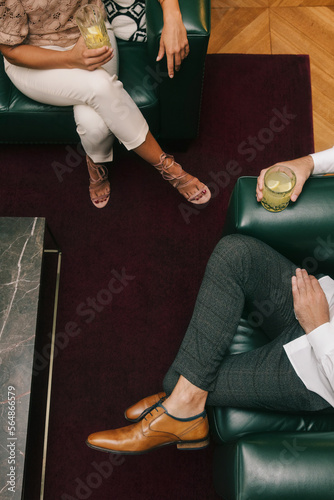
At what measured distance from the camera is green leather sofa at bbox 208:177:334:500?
35.1 inches

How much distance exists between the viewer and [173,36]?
1.28 meters

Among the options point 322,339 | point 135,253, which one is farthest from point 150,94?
point 322,339

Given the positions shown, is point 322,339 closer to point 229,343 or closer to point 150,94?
point 229,343

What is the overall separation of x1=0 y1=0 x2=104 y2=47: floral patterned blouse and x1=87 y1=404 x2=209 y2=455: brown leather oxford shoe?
1257 mm

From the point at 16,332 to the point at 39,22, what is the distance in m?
1.02

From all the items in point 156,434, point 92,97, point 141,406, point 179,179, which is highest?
point 92,97

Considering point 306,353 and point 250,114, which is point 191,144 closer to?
point 250,114

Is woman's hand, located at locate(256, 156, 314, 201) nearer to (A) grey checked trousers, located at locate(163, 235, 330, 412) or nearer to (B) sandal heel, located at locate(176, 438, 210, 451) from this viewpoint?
(A) grey checked trousers, located at locate(163, 235, 330, 412)

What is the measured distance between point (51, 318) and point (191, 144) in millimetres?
969

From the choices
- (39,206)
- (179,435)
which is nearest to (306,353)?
(179,435)

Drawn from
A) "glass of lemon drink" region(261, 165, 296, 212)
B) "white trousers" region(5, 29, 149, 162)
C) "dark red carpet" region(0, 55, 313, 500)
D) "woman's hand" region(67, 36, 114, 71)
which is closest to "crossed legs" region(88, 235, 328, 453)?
"glass of lemon drink" region(261, 165, 296, 212)

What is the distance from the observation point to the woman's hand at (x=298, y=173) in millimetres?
1145

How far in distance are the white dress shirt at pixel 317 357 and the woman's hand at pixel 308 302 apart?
0.02 meters

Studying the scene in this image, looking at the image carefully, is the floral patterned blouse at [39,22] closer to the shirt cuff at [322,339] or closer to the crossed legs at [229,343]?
the crossed legs at [229,343]
